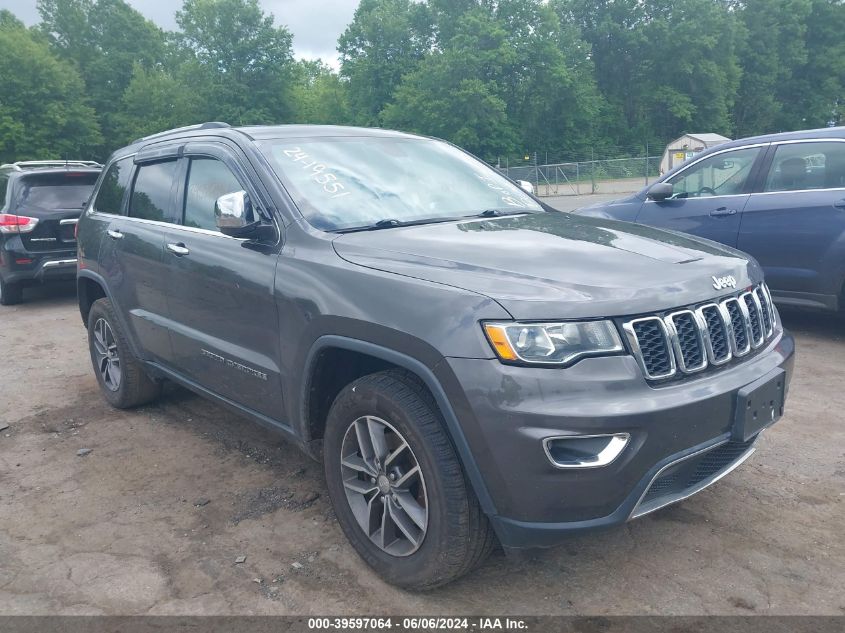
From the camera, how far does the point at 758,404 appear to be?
2686 mm

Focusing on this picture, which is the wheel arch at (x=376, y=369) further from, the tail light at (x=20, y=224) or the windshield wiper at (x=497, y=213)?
the tail light at (x=20, y=224)

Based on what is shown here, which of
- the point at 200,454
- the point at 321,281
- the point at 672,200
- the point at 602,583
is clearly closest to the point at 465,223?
the point at 321,281

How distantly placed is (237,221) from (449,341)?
125cm

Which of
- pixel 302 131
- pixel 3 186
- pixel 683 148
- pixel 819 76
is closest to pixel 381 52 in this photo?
pixel 683 148

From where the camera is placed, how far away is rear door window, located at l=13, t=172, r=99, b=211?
30.2 ft

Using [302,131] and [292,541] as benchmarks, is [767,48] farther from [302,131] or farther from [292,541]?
[292,541]

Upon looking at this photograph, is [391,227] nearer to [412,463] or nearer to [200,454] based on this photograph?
[412,463]

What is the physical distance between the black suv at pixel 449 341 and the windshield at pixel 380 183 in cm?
1

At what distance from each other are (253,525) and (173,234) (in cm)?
164

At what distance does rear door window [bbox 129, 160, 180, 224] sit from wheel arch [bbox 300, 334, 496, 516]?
1.57m

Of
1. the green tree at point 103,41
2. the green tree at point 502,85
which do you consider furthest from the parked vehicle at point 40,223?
the green tree at point 103,41

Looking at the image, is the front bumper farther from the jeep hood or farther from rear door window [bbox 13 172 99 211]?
rear door window [bbox 13 172 99 211]

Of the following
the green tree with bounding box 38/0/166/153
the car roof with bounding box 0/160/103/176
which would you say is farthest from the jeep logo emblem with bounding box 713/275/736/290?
the green tree with bounding box 38/0/166/153

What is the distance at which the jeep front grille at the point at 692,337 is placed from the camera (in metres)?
2.45
